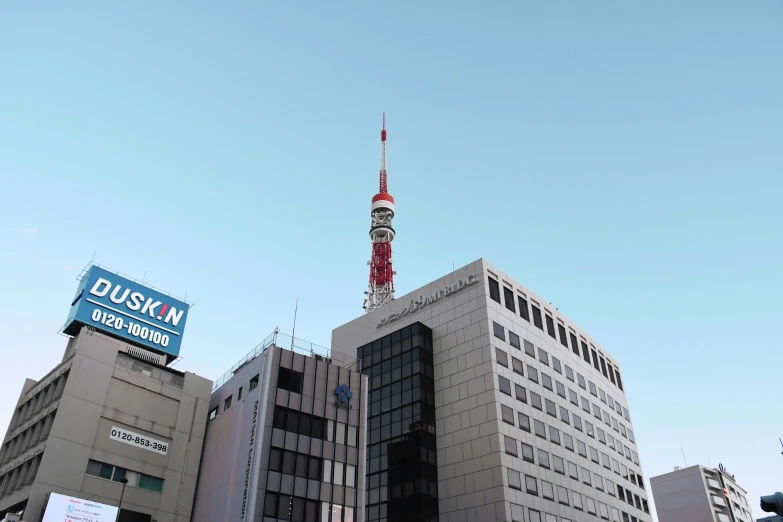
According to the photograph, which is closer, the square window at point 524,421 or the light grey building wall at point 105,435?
the light grey building wall at point 105,435

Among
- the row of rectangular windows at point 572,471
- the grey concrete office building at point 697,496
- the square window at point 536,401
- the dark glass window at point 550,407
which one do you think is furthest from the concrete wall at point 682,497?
the square window at point 536,401

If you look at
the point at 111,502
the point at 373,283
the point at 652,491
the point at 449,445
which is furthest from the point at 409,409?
the point at 652,491

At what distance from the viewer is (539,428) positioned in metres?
84.0

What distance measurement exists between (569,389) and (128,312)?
62.7 meters

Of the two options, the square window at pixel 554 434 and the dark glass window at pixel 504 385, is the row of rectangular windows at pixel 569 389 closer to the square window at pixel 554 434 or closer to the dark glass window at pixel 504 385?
the dark glass window at pixel 504 385

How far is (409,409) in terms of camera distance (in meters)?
85.0

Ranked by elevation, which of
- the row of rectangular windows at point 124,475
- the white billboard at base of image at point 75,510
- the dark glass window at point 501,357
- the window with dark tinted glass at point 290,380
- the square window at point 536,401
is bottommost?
the white billboard at base of image at point 75,510

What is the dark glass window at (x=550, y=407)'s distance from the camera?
88188 millimetres

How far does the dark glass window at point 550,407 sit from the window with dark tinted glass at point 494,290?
15629 millimetres

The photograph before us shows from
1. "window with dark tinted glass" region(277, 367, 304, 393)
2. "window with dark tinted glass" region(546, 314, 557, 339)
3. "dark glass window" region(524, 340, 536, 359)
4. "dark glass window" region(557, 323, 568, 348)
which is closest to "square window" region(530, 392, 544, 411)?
"dark glass window" region(524, 340, 536, 359)

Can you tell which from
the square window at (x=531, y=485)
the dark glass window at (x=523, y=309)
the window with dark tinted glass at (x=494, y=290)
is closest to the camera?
the square window at (x=531, y=485)

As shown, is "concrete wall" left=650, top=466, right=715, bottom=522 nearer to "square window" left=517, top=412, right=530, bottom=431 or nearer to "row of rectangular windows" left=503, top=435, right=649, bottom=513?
"row of rectangular windows" left=503, top=435, right=649, bottom=513

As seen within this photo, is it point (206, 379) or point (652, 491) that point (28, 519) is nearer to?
point (206, 379)

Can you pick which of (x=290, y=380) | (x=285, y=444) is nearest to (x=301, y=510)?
(x=285, y=444)
